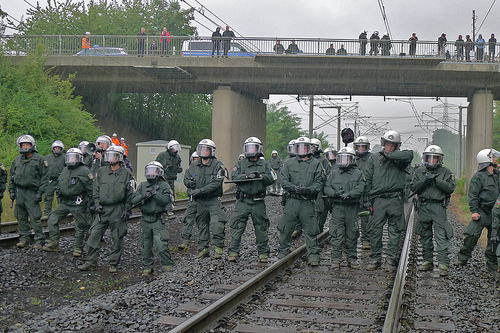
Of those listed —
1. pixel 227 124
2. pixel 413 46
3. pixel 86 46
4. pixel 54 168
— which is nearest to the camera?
pixel 54 168

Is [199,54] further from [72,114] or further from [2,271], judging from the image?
[2,271]

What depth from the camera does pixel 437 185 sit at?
9086mm

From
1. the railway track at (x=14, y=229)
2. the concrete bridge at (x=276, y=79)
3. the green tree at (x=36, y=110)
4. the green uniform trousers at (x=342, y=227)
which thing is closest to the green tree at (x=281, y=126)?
the concrete bridge at (x=276, y=79)

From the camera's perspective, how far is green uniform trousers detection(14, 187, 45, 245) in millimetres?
10773

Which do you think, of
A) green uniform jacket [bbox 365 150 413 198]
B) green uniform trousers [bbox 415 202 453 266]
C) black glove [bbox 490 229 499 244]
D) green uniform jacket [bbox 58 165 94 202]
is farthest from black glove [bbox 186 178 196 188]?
black glove [bbox 490 229 499 244]

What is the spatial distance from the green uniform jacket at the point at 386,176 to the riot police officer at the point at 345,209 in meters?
0.20

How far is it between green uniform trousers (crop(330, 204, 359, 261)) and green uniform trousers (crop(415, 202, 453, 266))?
1.10 metres

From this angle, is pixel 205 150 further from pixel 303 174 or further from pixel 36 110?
pixel 36 110

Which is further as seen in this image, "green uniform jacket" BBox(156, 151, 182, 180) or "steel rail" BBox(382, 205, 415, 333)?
"green uniform jacket" BBox(156, 151, 182, 180)

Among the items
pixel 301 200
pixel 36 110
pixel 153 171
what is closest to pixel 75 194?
pixel 153 171

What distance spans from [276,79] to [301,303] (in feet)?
81.7

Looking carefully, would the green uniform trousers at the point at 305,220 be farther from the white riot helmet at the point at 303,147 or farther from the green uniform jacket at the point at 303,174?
the white riot helmet at the point at 303,147

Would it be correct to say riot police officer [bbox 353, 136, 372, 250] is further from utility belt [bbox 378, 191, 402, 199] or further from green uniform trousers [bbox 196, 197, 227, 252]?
green uniform trousers [bbox 196, 197, 227, 252]

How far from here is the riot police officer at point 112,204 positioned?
9.22 metres
